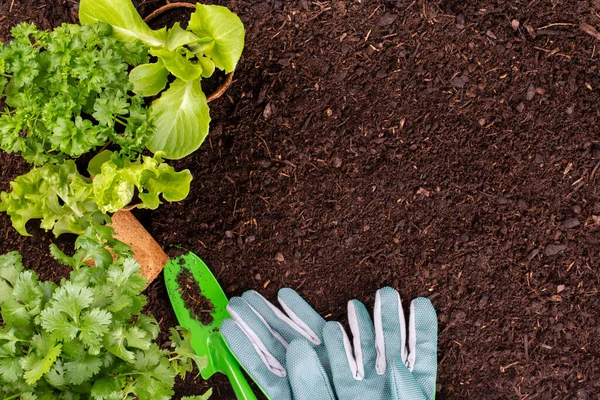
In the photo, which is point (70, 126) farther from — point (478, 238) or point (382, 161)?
point (478, 238)

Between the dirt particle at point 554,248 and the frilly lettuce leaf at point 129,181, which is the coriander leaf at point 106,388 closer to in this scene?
the frilly lettuce leaf at point 129,181

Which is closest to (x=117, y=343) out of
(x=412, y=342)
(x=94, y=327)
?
(x=94, y=327)

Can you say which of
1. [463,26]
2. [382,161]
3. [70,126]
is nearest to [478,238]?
[382,161]

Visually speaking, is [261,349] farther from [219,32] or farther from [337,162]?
[219,32]

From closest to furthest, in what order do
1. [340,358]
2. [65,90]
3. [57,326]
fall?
→ [57,326] → [65,90] → [340,358]

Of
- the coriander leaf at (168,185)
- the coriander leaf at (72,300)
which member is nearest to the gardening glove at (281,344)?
the coriander leaf at (168,185)

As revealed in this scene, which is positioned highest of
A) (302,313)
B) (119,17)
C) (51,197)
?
(119,17)

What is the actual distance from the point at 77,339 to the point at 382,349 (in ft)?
3.54

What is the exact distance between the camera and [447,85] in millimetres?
1968

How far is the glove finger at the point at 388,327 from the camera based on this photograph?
1.97 m

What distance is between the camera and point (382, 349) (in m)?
1.99

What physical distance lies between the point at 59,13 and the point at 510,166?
159 cm

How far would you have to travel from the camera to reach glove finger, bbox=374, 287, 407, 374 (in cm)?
197

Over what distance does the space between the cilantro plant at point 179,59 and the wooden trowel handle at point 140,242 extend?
1.00 ft
